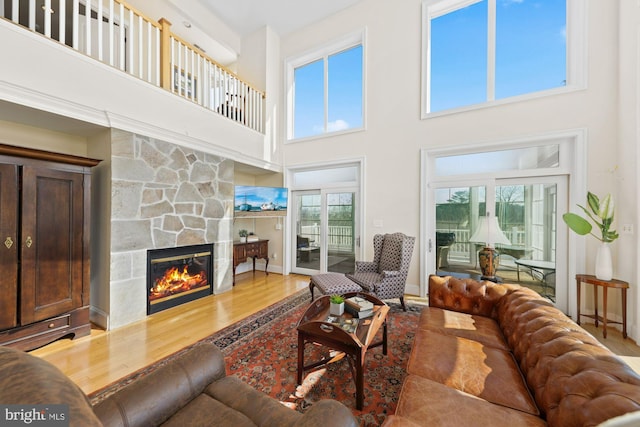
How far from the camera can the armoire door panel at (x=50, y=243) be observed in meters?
2.33

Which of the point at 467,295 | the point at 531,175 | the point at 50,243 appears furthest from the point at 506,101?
the point at 50,243

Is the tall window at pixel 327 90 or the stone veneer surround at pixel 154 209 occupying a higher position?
the tall window at pixel 327 90

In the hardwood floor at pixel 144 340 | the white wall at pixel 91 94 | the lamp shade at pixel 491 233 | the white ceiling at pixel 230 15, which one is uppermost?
the white ceiling at pixel 230 15

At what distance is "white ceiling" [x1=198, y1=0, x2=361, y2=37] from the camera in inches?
184

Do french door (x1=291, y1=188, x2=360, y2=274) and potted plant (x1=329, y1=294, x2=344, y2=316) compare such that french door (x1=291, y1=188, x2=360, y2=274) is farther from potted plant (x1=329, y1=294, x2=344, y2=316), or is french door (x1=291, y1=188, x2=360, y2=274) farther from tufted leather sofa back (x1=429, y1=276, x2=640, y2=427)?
tufted leather sofa back (x1=429, y1=276, x2=640, y2=427)

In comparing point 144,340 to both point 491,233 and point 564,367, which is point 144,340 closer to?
point 564,367

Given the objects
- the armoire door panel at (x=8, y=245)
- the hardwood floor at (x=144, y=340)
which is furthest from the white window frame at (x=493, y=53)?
the armoire door panel at (x=8, y=245)

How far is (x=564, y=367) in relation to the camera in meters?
1.12

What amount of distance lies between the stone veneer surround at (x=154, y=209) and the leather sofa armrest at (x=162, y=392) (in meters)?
2.33

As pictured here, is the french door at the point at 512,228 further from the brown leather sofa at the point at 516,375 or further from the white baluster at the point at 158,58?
the white baluster at the point at 158,58

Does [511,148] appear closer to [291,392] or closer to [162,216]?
[291,392]

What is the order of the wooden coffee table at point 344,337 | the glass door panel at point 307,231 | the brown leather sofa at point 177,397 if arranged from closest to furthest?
1. the brown leather sofa at point 177,397
2. the wooden coffee table at point 344,337
3. the glass door panel at point 307,231

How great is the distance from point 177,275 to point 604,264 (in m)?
5.32

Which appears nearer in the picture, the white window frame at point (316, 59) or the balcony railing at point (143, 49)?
the balcony railing at point (143, 49)
